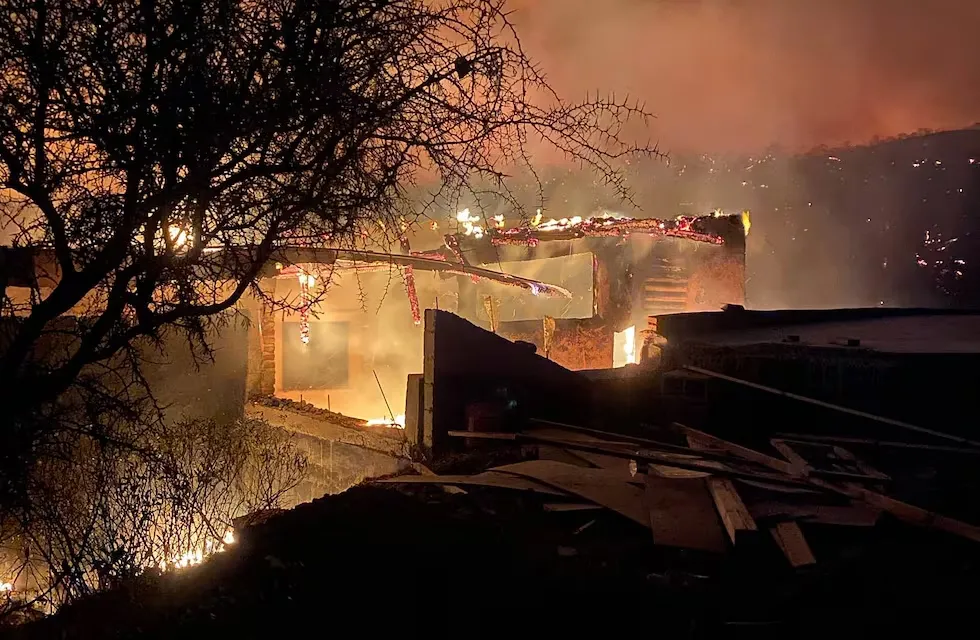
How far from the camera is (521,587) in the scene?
4.35 meters

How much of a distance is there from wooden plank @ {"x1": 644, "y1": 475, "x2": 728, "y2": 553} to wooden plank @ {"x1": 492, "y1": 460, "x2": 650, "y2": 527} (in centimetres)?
12

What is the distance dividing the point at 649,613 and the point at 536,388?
194 inches

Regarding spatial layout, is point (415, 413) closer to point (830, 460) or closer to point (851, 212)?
point (830, 460)

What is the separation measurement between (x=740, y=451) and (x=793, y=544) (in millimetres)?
2419

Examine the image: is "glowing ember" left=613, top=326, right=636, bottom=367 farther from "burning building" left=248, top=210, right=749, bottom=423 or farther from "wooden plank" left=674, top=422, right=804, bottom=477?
"wooden plank" left=674, top=422, right=804, bottom=477

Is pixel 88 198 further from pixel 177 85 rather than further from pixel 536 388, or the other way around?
pixel 536 388

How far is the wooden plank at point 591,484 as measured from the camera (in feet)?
17.4

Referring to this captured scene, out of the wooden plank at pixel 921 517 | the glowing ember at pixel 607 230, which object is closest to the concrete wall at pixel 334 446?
the wooden plank at pixel 921 517

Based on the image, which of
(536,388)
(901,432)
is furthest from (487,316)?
(901,432)

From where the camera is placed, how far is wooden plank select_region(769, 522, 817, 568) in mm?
4316

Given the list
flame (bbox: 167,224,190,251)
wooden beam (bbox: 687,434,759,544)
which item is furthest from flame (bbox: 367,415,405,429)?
wooden beam (bbox: 687,434,759,544)

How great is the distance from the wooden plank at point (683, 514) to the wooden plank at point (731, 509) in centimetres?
7

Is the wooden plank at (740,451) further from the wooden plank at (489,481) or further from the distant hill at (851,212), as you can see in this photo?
the distant hill at (851,212)

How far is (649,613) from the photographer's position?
4.06m
